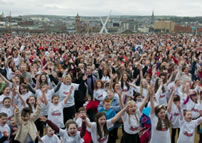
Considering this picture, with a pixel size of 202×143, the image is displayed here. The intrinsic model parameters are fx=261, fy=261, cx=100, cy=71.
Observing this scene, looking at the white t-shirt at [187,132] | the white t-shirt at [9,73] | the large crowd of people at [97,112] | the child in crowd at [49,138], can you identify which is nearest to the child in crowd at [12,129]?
the large crowd of people at [97,112]

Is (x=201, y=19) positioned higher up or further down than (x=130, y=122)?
higher up

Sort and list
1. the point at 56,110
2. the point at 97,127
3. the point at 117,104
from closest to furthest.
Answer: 1. the point at 97,127
2. the point at 56,110
3. the point at 117,104

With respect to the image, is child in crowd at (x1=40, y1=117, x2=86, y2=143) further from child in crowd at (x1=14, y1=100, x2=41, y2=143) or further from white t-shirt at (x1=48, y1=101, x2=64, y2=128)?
white t-shirt at (x1=48, y1=101, x2=64, y2=128)

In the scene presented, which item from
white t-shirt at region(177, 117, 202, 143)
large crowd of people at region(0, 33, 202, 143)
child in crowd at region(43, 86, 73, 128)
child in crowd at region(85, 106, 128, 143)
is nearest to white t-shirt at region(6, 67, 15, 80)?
large crowd of people at region(0, 33, 202, 143)

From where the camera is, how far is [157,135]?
4121 mm

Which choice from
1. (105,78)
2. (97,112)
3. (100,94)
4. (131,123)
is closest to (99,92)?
(100,94)

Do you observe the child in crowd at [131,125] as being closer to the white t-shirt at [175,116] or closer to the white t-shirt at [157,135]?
Answer: the white t-shirt at [157,135]

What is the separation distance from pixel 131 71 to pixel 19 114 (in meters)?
5.35

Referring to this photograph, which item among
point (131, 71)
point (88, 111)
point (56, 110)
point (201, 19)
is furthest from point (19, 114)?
point (201, 19)

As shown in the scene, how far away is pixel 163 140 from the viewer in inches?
162

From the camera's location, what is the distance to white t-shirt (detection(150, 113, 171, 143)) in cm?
410

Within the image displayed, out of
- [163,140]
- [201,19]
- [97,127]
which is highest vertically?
[201,19]

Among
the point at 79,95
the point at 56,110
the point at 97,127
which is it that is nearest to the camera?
the point at 97,127

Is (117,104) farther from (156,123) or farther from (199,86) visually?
(199,86)
